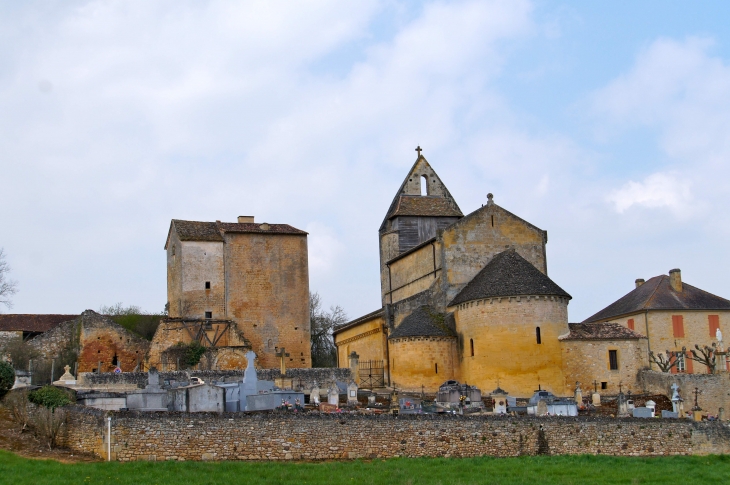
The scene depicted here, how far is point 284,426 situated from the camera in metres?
20.3

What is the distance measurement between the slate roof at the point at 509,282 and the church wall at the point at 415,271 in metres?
2.89

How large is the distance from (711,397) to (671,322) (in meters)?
13.3

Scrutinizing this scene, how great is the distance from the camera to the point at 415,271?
4319cm

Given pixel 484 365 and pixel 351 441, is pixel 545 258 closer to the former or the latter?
pixel 484 365

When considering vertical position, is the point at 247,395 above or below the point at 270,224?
below

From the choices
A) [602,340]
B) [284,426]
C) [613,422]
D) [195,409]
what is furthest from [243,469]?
[602,340]

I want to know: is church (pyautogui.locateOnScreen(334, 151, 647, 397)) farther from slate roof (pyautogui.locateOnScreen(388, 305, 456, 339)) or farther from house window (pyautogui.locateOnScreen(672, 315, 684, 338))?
house window (pyautogui.locateOnScreen(672, 315, 684, 338))

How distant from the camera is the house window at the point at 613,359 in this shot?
34.7m

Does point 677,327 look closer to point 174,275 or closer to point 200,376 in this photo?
point 200,376

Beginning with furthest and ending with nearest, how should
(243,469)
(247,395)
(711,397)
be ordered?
1. (711,397)
2. (247,395)
3. (243,469)

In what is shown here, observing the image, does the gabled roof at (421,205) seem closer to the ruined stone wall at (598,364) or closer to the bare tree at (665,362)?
the bare tree at (665,362)

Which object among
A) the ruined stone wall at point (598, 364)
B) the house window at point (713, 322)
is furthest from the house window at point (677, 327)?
the ruined stone wall at point (598, 364)

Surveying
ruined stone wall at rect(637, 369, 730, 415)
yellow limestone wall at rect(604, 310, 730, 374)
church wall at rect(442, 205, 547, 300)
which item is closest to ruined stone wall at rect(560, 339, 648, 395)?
ruined stone wall at rect(637, 369, 730, 415)

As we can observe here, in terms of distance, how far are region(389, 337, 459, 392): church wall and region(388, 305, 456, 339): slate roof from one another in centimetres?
22
